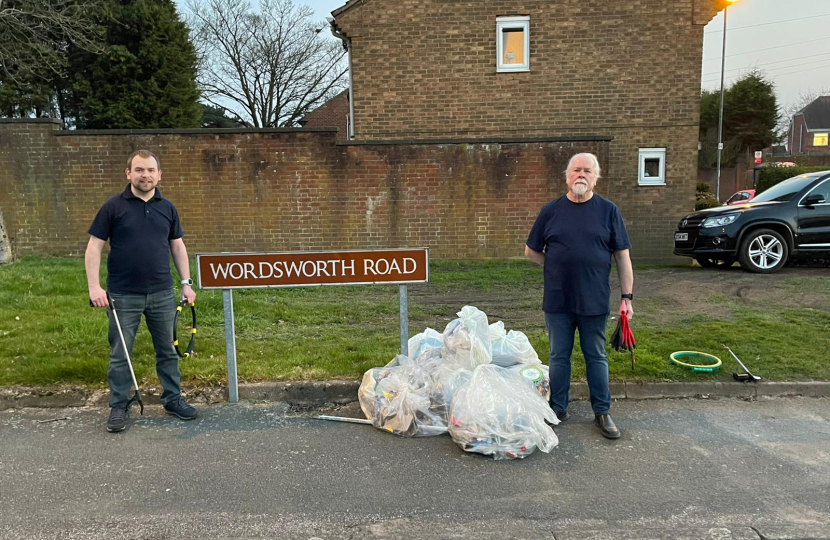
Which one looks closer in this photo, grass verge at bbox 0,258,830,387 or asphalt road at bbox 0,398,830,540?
asphalt road at bbox 0,398,830,540

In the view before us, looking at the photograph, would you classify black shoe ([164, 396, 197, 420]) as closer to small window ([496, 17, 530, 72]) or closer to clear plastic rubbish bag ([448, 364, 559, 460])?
clear plastic rubbish bag ([448, 364, 559, 460])

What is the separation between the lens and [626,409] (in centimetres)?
450

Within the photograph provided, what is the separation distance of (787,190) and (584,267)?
844 centimetres

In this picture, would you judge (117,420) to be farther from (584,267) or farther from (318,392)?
(584,267)

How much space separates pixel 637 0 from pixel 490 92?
11.9ft

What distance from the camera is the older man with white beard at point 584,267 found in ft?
12.6

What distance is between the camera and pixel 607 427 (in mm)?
3971

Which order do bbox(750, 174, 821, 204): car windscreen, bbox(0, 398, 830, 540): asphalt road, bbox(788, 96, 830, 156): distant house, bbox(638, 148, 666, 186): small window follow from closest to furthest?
bbox(0, 398, 830, 540): asphalt road
bbox(750, 174, 821, 204): car windscreen
bbox(638, 148, 666, 186): small window
bbox(788, 96, 830, 156): distant house

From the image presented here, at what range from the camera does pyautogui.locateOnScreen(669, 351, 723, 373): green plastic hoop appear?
492 centimetres

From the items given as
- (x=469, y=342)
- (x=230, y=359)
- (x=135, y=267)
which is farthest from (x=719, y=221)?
(x=135, y=267)

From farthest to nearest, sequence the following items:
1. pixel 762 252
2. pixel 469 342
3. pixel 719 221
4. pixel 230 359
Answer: pixel 719 221 → pixel 762 252 → pixel 230 359 → pixel 469 342

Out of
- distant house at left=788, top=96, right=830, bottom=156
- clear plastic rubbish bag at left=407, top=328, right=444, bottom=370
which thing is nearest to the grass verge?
clear plastic rubbish bag at left=407, top=328, right=444, bottom=370

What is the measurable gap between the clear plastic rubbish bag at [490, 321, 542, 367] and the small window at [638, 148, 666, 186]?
31.4 ft

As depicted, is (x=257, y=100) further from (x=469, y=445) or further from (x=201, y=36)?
(x=469, y=445)
